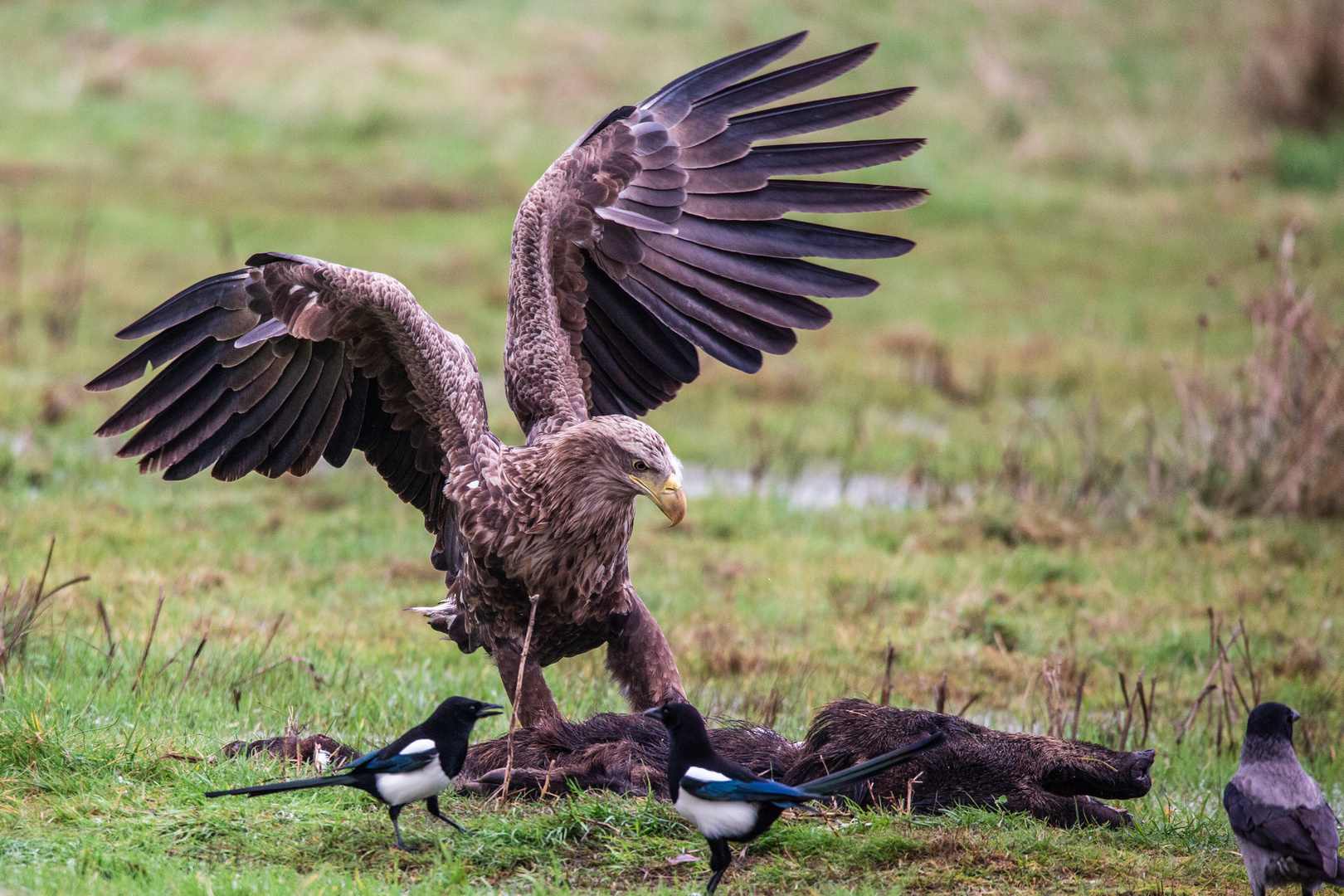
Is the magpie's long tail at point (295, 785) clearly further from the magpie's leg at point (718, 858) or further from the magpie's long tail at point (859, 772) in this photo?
the magpie's long tail at point (859, 772)

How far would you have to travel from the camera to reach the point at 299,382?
18.3ft

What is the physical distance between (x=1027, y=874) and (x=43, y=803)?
277 cm

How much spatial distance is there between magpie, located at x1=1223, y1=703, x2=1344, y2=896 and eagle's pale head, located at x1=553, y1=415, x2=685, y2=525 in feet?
5.86

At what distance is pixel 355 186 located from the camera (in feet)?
58.4

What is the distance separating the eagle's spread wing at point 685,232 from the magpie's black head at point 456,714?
58.7 inches

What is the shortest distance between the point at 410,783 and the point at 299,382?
195 centimetres

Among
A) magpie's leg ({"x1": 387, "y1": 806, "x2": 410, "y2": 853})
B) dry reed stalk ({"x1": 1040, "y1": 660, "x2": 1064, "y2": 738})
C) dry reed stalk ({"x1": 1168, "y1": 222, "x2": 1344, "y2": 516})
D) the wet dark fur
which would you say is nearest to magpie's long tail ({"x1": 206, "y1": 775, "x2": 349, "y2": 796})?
magpie's leg ({"x1": 387, "y1": 806, "x2": 410, "y2": 853})

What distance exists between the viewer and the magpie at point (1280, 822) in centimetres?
386

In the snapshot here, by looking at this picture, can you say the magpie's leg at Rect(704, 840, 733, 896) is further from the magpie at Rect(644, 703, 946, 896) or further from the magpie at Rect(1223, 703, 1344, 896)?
the magpie at Rect(1223, 703, 1344, 896)

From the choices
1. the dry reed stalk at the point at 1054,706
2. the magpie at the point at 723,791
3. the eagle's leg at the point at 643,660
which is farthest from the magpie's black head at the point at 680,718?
the dry reed stalk at the point at 1054,706

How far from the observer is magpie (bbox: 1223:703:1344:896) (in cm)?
386

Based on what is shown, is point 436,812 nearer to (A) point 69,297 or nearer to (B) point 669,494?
(B) point 669,494

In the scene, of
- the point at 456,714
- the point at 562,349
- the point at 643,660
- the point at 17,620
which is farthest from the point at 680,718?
the point at 17,620

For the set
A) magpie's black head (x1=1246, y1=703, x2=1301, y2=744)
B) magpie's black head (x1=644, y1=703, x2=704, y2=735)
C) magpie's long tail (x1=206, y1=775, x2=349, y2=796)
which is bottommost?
magpie's long tail (x1=206, y1=775, x2=349, y2=796)
